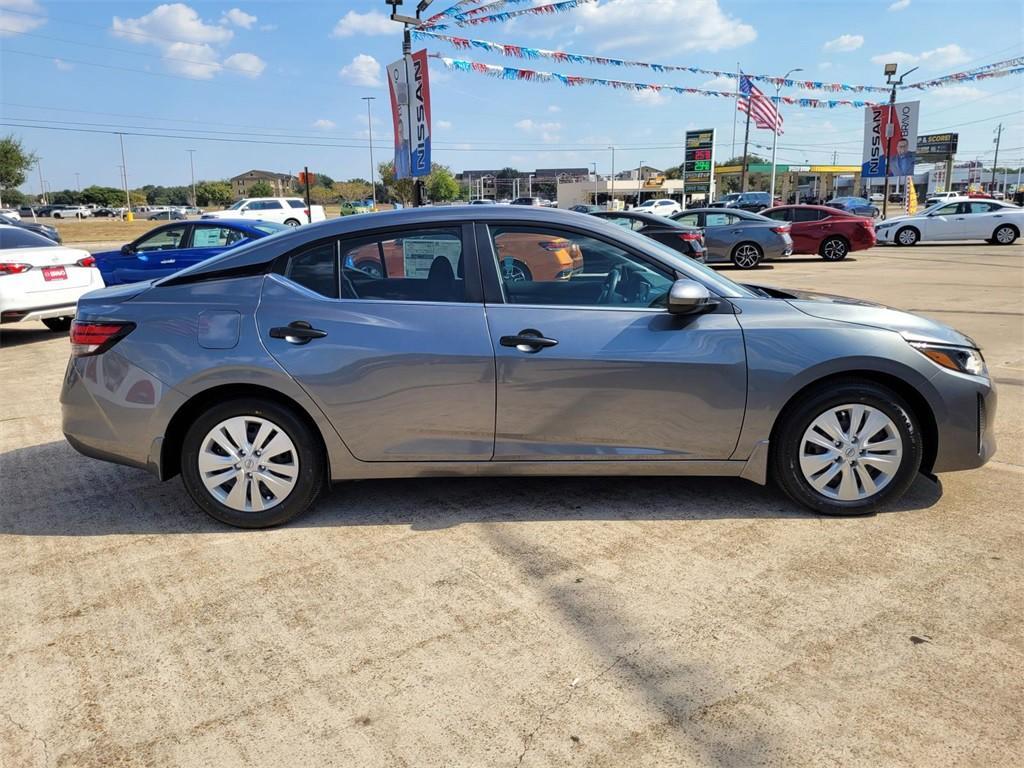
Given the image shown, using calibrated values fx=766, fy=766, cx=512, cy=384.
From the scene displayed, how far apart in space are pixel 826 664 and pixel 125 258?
12.2 metres

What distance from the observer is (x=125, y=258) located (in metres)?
12.1

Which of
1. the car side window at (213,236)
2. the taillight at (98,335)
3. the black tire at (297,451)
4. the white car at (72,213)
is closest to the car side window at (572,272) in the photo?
the black tire at (297,451)

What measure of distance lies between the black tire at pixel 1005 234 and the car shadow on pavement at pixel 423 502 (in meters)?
24.1

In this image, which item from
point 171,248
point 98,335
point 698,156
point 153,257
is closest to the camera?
point 98,335

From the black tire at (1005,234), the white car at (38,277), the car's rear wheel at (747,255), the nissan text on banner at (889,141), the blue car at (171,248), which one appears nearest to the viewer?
the white car at (38,277)

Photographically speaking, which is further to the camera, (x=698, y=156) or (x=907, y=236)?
(x=698, y=156)

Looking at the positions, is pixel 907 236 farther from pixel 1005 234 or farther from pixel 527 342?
pixel 527 342

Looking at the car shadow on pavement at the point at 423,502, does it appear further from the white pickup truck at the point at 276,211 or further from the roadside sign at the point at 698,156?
the roadside sign at the point at 698,156

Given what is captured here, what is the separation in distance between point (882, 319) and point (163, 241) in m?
11.4

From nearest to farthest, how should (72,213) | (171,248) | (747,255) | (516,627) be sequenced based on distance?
(516,627) → (171,248) → (747,255) → (72,213)

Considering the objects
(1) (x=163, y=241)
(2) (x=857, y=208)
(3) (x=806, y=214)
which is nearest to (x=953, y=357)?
(1) (x=163, y=241)

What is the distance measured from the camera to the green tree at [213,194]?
125m

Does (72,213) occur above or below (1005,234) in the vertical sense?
above

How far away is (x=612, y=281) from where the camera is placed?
388 centimetres
